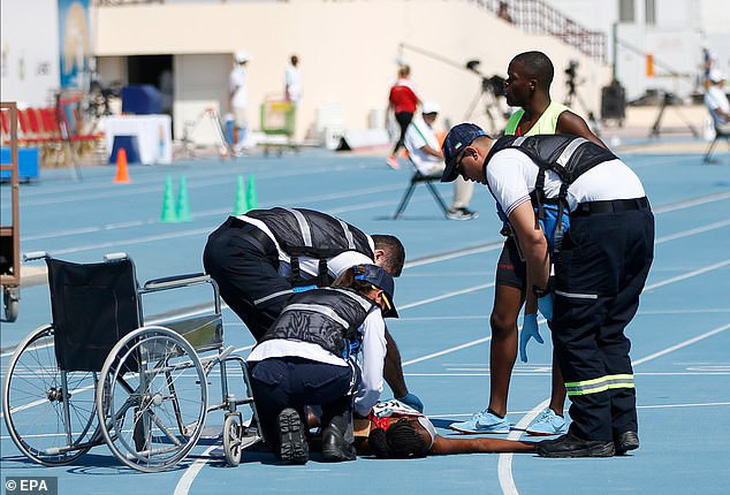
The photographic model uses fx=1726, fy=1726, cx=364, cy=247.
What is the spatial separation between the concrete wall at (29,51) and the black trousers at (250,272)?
26.3 meters

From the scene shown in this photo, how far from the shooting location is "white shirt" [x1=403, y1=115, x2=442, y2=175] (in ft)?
69.4

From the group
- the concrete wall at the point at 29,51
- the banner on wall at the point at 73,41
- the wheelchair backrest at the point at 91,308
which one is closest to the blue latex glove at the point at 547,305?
the wheelchair backrest at the point at 91,308

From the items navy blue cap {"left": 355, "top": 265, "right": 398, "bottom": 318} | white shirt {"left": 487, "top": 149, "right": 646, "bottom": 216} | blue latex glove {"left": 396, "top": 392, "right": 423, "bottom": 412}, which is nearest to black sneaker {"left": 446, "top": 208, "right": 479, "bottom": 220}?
blue latex glove {"left": 396, "top": 392, "right": 423, "bottom": 412}

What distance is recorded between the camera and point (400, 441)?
810cm

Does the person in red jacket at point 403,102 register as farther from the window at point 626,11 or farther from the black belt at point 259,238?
the window at point 626,11

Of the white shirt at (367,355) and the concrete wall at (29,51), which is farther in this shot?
the concrete wall at (29,51)

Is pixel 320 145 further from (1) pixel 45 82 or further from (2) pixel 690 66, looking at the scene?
(2) pixel 690 66

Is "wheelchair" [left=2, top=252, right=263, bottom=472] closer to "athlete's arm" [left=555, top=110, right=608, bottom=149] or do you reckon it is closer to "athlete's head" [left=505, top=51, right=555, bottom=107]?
"athlete's head" [left=505, top=51, right=555, bottom=107]

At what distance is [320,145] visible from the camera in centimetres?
4284

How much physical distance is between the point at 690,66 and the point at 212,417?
56861 millimetres

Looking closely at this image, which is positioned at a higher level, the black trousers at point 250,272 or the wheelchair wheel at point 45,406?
the black trousers at point 250,272

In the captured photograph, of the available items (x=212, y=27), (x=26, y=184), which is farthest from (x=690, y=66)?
(x=26, y=184)

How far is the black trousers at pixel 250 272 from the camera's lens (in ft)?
27.9

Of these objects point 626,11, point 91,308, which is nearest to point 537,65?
point 91,308
